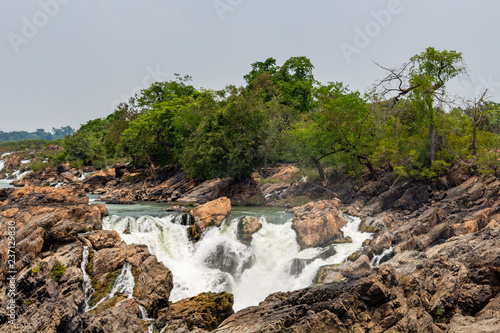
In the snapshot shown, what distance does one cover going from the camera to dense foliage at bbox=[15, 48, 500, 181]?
75.2ft

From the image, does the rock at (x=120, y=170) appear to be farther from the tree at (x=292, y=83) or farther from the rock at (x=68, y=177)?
the tree at (x=292, y=83)

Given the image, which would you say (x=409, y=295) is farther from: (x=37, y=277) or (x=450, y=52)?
(x=450, y=52)

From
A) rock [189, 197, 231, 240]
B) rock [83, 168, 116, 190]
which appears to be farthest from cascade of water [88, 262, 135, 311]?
rock [83, 168, 116, 190]

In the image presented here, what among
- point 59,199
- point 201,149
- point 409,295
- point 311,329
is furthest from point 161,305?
point 201,149

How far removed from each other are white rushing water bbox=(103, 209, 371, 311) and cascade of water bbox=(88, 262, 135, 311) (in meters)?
2.00

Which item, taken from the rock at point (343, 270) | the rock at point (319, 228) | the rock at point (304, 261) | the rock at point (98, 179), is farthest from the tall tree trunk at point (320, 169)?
the rock at point (98, 179)

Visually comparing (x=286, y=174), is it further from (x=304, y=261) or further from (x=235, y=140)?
(x=304, y=261)

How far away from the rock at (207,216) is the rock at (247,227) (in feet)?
4.65

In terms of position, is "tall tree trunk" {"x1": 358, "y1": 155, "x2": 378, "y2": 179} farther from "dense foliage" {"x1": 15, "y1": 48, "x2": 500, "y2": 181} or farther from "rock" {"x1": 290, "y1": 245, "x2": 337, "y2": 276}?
"rock" {"x1": 290, "y1": 245, "x2": 337, "y2": 276}

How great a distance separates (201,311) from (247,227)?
8.77 meters

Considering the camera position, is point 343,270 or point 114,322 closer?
point 114,322

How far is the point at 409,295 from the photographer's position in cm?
838

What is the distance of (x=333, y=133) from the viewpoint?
29781mm

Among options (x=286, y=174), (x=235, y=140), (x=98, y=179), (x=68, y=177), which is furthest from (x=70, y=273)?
(x=68, y=177)
